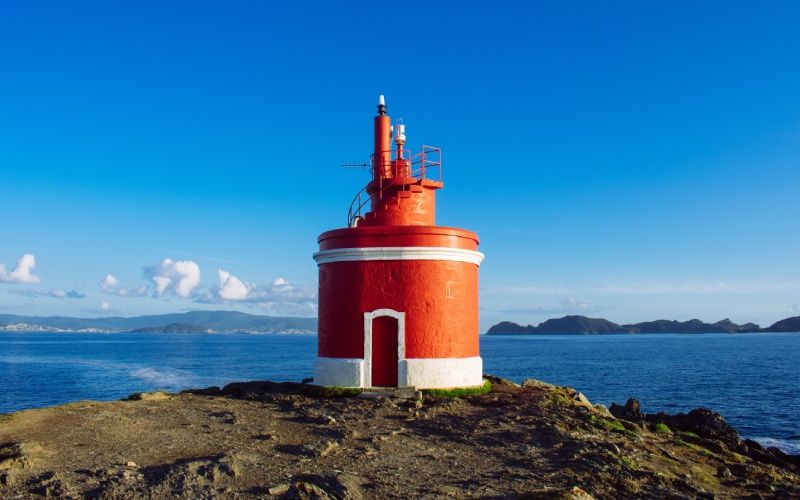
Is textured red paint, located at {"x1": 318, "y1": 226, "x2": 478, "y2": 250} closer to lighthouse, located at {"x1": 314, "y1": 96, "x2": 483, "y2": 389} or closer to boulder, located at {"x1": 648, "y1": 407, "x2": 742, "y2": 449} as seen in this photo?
lighthouse, located at {"x1": 314, "y1": 96, "x2": 483, "y2": 389}

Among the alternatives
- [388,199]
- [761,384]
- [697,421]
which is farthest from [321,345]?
[761,384]

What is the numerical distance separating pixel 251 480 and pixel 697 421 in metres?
17.7

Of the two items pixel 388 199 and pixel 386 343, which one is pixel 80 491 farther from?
pixel 388 199

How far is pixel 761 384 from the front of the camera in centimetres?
4516

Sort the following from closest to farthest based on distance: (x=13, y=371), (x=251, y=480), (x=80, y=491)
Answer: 1. (x=80, y=491)
2. (x=251, y=480)
3. (x=13, y=371)

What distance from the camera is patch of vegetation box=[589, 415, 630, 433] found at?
45.4 ft

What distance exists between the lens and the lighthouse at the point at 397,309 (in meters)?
17.7

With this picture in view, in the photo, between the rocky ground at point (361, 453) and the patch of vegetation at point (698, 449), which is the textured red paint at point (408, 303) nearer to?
the rocky ground at point (361, 453)

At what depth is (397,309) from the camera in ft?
58.3

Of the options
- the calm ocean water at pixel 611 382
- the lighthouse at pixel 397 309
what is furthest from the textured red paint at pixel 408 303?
the calm ocean water at pixel 611 382

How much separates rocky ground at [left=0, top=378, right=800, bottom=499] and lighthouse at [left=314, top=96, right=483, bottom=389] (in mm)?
1063

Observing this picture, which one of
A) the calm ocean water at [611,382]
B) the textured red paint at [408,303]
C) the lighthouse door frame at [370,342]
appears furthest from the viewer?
the calm ocean water at [611,382]

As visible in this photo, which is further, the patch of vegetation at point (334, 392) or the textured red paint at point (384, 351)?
the textured red paint at point (384, 351)


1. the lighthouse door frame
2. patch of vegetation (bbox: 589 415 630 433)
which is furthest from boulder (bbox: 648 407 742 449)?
the lighthouse door frame
